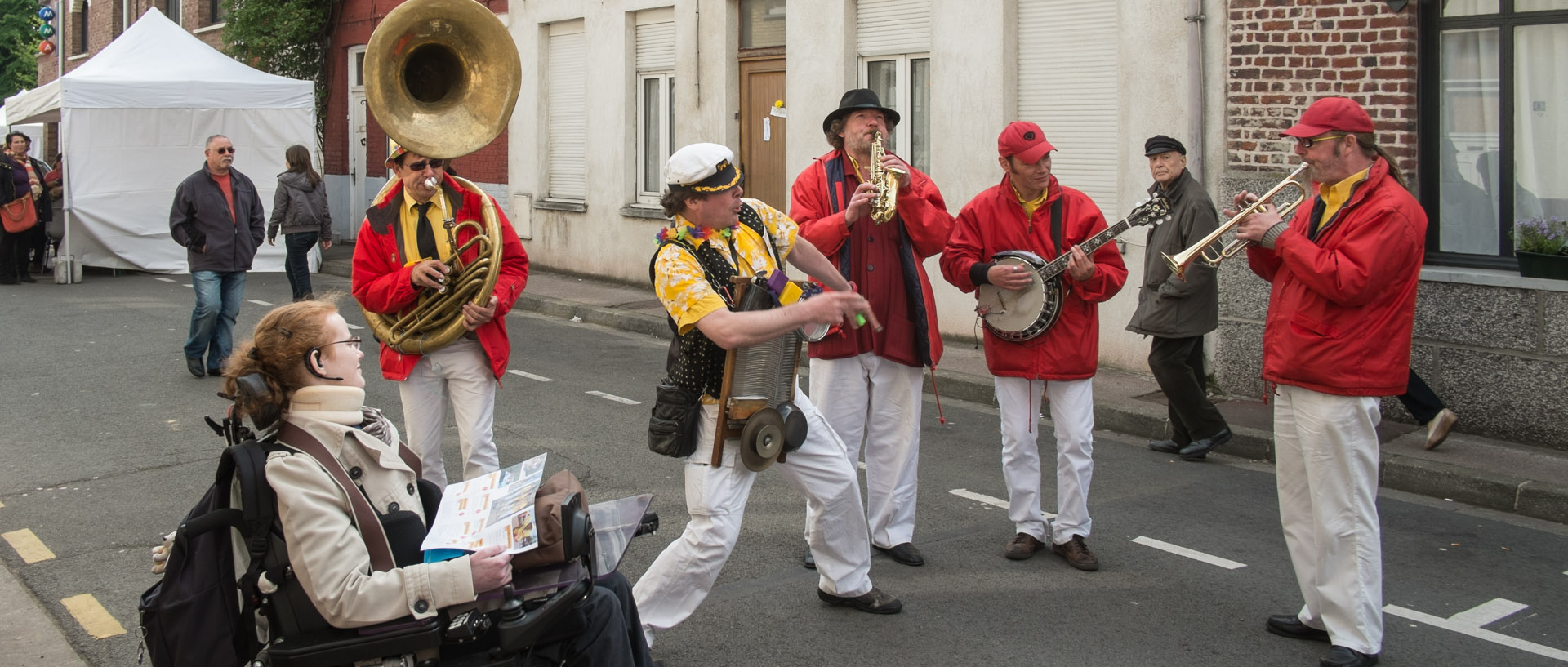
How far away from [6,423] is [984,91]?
24.7 feet

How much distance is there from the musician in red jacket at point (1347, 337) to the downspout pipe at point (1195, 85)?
4.95 m

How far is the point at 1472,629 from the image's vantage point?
5.00m

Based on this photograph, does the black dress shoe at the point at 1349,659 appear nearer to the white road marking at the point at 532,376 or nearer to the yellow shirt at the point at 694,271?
A: the yellow shirt at the point at 694,271

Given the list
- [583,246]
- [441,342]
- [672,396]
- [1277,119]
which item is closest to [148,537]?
[441,342]

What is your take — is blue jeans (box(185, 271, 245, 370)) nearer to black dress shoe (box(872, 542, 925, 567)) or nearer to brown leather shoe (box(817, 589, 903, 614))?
black dress shoe (box(872, 542, 925, 567))

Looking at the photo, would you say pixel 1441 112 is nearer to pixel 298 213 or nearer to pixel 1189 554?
pixel 1189 554

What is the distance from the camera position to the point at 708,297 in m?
4.21

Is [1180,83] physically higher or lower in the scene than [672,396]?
higher

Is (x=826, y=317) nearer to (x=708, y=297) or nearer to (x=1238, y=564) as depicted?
(x=708, y=297)

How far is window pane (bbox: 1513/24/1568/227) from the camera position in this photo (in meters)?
8.31

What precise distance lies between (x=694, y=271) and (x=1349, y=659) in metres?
2.52

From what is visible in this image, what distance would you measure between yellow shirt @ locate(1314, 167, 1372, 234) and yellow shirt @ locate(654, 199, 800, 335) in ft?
6.35

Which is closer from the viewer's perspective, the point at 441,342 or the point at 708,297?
the point at 708,297

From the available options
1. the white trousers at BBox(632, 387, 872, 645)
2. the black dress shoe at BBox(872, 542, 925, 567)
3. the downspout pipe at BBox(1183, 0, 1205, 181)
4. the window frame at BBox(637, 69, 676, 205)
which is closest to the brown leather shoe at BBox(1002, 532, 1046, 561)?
the black dress shoe at BBox(872, 542, 925, 567)
